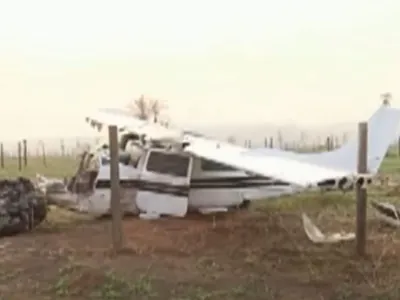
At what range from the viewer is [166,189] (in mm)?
14961

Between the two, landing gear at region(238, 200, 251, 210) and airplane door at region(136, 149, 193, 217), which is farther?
landing gear at region(238, 200, 251, 210)

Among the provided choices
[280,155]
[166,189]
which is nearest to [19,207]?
[166,189]

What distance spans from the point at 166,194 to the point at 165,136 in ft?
3.64

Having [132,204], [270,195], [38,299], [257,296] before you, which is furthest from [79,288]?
[270,195]

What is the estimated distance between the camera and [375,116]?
565 inches

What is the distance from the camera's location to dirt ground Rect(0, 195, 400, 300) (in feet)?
31.6

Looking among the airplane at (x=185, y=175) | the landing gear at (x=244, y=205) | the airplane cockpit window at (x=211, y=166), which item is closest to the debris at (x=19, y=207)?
the airplane at (x=185, y=175)

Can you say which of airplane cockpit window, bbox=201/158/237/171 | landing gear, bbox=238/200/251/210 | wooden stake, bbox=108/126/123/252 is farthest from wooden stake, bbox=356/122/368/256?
landing gear, bbox=238/200/251/210

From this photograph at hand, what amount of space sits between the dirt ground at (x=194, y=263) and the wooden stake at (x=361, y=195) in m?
0.25

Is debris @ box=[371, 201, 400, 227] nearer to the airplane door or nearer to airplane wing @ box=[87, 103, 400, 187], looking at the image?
airplane wing @ box=[87, 103, 400, 187]

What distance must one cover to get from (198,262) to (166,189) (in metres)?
3.94

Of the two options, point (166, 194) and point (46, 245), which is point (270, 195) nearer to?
point (166, 194)

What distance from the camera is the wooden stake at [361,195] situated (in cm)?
1087

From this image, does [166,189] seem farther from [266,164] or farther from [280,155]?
[266,164]
